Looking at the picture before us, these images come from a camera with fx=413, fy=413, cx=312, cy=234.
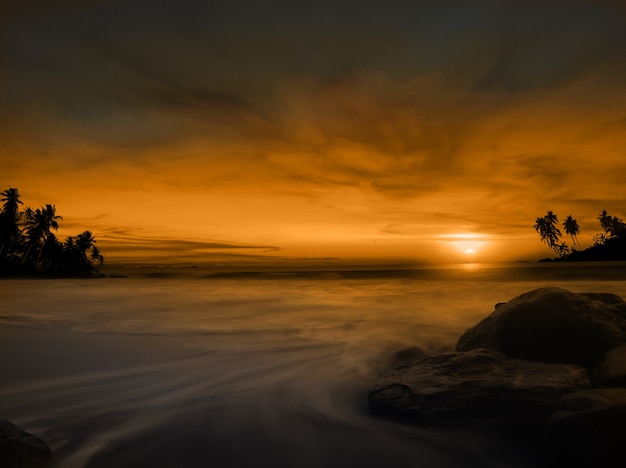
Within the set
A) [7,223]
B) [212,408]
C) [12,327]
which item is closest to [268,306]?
[12,327]

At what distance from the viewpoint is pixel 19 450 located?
408 centimetres

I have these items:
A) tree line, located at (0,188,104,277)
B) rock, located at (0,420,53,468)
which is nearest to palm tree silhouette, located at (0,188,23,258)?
Answer: tree line, located at (0,188,104,277)

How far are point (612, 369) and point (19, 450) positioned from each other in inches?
274

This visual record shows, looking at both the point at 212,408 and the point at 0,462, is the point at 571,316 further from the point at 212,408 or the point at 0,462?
the point at 0,462

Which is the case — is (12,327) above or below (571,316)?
below

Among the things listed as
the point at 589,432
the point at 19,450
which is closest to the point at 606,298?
the point at 589,432

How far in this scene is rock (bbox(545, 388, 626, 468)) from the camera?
3688 millimetres

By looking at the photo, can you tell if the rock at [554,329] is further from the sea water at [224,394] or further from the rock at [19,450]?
the rock at [19,450]

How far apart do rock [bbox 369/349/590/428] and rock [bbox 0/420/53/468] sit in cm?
391

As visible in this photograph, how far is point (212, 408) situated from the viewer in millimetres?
6043

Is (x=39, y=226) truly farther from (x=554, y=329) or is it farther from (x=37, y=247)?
(x=554, y=329)

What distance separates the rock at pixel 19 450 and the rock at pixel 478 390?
3914 millimetres

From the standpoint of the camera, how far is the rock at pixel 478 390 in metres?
4.79

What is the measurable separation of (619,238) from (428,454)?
398ft
